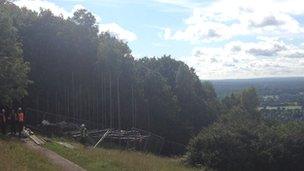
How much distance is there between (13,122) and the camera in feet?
95.2

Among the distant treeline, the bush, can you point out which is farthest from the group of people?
the distant treeline

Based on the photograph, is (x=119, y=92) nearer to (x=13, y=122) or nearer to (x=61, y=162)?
(x=13, y=122)

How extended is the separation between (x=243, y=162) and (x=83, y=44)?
25.7 m

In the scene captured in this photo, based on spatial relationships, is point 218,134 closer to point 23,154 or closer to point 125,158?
point 125,158

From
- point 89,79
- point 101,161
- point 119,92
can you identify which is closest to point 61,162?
point 101,161

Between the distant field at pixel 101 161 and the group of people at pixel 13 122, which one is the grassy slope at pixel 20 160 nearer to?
the distant field at pixel 101 161

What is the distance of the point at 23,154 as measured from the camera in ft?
68.4

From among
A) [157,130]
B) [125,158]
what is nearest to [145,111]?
[157,130]

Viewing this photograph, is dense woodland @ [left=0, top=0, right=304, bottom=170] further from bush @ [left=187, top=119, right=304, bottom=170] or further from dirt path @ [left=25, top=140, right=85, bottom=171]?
dirt path @ [left=25, top=140, right=85, bottom=171]

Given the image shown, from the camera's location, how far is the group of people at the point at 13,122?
28.8 metres

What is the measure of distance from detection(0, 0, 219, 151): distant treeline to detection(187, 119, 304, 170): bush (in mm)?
15830

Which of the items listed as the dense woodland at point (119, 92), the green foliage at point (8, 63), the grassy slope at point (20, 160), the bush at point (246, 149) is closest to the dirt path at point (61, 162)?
the grassy slope at point (20, 160)

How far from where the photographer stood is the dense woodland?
37562 millimetres

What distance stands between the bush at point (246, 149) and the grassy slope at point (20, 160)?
667 inches
